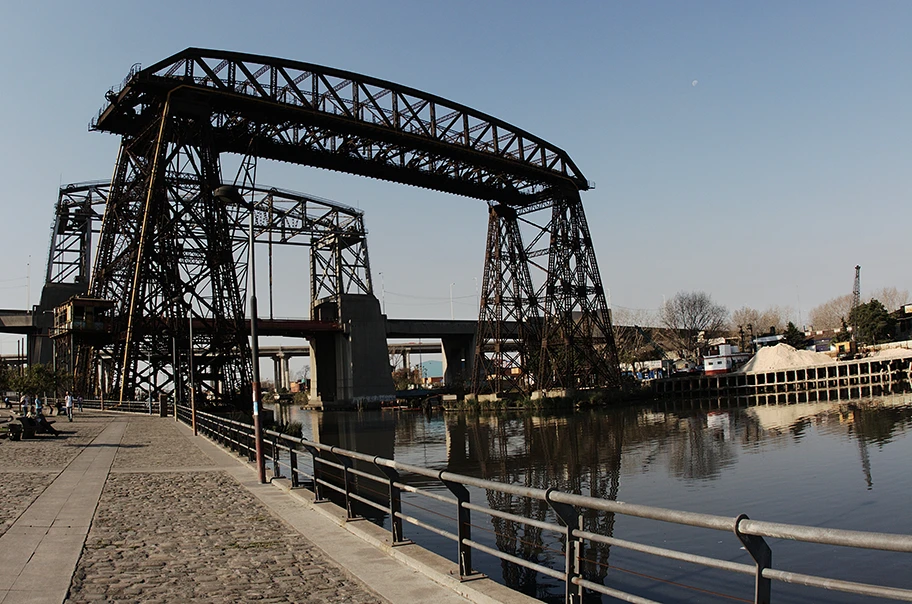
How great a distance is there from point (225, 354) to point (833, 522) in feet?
134

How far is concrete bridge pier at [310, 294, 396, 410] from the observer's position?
3268 inches

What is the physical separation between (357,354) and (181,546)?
7356 centimetres

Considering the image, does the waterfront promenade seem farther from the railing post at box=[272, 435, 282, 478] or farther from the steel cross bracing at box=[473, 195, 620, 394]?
the steel cross bracing at box=[473, 195, 620, 394]

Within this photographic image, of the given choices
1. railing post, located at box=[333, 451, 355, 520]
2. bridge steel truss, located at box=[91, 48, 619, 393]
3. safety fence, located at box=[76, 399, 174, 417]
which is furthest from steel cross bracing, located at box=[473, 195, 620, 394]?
railing post, located at box=[333, 451, 355, 520]

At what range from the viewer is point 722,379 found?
87688mm

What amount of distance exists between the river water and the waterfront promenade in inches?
115

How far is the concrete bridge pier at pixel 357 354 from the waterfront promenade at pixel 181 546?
63998mm

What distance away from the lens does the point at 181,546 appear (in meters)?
10.2

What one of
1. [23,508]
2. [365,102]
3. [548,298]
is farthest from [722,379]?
[23,508]

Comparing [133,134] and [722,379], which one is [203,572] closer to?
[133,134]

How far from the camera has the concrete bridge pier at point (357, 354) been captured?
8300 centimetres

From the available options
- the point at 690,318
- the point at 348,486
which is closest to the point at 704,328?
the point at 690,318

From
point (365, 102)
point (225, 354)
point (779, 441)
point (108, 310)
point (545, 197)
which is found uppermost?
point (365, 102)

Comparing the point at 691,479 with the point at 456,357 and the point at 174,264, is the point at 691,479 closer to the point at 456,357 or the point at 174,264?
the point at 174,264
